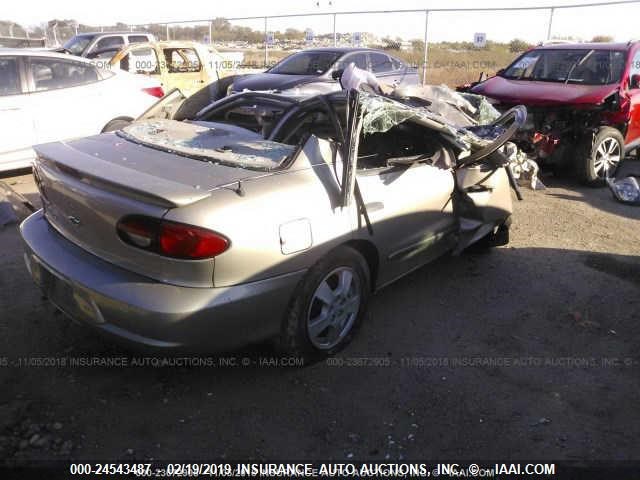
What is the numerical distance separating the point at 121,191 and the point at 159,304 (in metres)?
0.58

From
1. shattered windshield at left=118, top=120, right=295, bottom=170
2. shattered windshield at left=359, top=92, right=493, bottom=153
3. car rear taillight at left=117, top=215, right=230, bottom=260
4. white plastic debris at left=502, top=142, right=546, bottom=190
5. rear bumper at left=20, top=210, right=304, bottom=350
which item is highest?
shattered windshield at left=359, top=92, right=493, bottom=153

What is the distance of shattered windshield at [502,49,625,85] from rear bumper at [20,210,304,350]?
21.3 ft

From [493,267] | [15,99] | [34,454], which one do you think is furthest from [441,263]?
[15,99]

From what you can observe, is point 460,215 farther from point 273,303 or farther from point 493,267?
point 273,303

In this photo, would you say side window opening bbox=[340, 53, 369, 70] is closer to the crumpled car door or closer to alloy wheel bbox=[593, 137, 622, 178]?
alloy wheel bbox=[593, 137, 622, 178]

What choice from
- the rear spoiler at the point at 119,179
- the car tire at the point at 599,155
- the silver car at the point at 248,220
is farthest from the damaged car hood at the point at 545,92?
the rear spoiler at the point at 119,179

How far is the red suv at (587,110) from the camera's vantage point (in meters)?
7.03

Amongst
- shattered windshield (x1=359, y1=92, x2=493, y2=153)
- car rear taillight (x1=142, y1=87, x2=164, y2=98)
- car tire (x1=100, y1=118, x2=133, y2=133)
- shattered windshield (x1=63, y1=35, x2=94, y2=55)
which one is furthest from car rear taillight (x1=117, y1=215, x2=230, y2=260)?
shattered windshield (x1=63, y1=35, x2=94, y2=55)

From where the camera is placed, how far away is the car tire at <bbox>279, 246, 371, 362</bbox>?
2.89 metres

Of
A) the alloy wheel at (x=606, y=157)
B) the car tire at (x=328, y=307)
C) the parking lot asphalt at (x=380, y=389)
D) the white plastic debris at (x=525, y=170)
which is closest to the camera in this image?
the parking lot asphalt at (x=380, y=389)

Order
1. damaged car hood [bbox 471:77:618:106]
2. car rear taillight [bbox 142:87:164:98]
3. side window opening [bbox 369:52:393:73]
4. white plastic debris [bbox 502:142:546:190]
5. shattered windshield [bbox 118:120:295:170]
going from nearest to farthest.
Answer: shattered windshield [bbox 118:120:295:170] < white plastic debris [bbox 502:142:546:190] < damaged car hood [bbox 471:77:618:106] < car rear taillight [bbox 142:87:164:98] < side window opening [bbox 369:52:393:73]

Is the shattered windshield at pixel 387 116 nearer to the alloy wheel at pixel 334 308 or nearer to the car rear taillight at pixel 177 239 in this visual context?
the alloy wheel at pixel 334 308

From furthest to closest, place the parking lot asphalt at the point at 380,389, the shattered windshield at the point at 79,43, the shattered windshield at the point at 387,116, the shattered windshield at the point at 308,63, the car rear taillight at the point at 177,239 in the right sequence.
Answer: the shattered windshield at the point at 79,43 < the shattered windshield at the point at 308,63 < the shattered windshield at the point at 387,116 < the parking lot asphalt at the point at 380,389 < the car rear taillight at the point at 177,239

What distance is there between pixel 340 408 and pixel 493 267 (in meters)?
2.40
